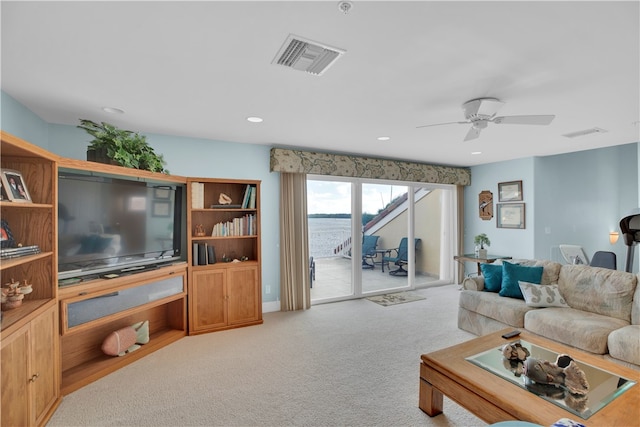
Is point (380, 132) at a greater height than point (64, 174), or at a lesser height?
greater

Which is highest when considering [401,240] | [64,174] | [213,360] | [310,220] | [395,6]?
[395,6]

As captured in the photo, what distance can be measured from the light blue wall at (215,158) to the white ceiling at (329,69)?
32 centimetres

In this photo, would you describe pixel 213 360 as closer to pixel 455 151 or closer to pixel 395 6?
pixel 395 6

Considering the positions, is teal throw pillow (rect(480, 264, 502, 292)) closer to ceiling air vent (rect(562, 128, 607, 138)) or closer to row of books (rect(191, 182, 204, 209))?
ceiling air vent (rect(562, 128, 607, 138))

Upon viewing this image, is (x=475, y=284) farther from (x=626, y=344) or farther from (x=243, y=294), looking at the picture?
(x=243, y=294)

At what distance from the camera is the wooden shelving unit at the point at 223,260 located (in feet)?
11.9

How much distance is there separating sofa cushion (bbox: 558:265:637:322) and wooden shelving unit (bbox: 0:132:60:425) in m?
4.58

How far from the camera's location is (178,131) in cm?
368

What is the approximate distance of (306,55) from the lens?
74.9 inches

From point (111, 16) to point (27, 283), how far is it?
1927 millimetres

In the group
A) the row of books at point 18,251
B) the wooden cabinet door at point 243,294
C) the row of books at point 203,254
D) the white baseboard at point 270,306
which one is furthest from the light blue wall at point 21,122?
the white baseboard at point 270,306

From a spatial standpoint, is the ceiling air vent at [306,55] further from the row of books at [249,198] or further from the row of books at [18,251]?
the row of books at [249,198]

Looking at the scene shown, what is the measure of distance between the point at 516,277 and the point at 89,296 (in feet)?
13.9

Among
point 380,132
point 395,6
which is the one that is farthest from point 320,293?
point 395,6
